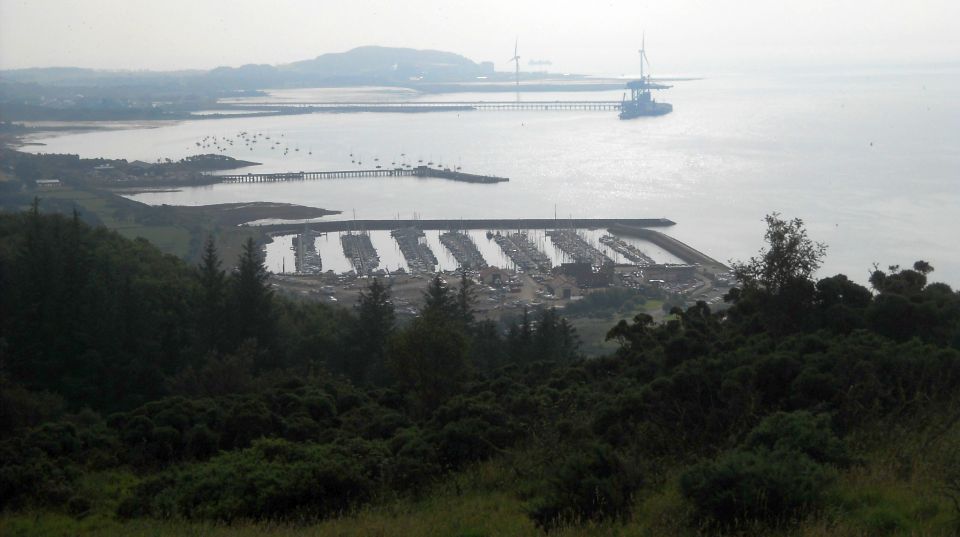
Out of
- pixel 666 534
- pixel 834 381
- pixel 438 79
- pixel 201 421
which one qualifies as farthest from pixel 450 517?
pixel 438 79

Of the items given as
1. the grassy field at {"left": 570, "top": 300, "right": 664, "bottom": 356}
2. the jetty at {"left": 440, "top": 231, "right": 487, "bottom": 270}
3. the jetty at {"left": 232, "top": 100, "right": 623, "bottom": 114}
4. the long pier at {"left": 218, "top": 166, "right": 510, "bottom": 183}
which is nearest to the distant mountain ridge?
the jetty at {"left": 232, "top": 100, "right": 623, "bottom": 114}

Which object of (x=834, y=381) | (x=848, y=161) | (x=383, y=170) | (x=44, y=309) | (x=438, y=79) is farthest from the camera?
(x=438, y=79)

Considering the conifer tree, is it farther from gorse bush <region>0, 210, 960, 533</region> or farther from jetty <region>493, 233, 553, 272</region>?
jetty <region>493, 233, 553, 272</region>

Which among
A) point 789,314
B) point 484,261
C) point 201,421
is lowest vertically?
point 484,261

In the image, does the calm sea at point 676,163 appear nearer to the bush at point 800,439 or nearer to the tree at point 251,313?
the tree at point 251,313

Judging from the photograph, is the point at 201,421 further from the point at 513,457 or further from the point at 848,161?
the point at 848,161

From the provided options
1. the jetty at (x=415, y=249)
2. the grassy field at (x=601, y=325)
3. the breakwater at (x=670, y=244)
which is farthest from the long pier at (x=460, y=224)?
the grassy field at (x=601, y=325)
